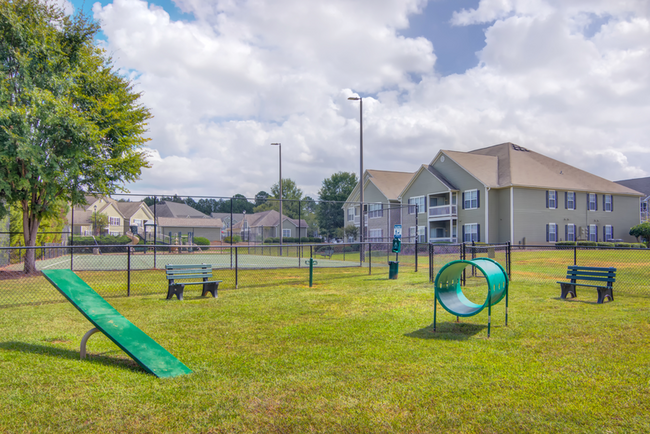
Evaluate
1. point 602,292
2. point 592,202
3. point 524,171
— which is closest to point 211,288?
point 602,292

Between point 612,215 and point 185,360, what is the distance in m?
42.7

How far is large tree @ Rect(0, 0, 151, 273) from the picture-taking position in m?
14.3

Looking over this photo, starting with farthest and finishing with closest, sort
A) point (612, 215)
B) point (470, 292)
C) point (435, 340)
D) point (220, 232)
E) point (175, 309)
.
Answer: point (612, 215), point (220, 232), point (470, 292), point (175, 309), point (435, 340)

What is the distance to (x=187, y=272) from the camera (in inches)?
464

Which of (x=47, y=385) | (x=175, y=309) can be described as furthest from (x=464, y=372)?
(x=175, y=309)

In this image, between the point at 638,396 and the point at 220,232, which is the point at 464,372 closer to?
the point at 638,396

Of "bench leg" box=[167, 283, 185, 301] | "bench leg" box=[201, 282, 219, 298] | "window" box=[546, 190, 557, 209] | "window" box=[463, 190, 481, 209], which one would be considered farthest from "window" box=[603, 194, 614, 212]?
"bench leg" box=[167, 283, 185, 301]

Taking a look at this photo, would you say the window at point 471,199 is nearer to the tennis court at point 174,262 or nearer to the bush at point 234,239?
the tennis court at point 174,262

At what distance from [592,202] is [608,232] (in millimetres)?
3324

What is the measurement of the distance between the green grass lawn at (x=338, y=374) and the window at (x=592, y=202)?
105 ft

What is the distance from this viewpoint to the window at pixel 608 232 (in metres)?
37.2

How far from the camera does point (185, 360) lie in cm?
569

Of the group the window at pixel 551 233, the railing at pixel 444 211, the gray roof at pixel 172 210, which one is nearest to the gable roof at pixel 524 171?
the window at pixel 551 233

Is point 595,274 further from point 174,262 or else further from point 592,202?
point 592,202
